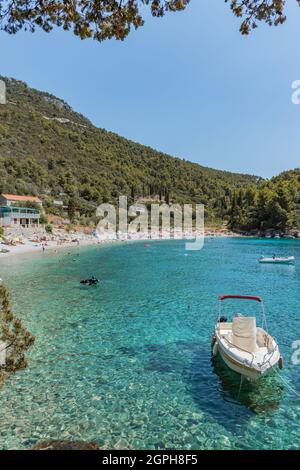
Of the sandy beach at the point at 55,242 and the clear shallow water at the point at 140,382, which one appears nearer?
the clear shallow water at the point at 140,382

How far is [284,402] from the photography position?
10.5 m

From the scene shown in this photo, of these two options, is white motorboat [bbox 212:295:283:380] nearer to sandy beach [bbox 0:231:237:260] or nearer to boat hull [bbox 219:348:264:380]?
boat hull [bbox 219:348:264:380]

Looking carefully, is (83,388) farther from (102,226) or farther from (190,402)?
(102,226)

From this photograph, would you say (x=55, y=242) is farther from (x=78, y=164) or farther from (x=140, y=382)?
(x=78, y=164)

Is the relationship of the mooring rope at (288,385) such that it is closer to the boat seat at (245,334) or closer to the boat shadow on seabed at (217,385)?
the boat shadow on seabed at (217,385)

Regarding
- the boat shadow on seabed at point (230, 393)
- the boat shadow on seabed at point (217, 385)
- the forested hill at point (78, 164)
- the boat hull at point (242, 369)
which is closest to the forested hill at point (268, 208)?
the forested hill at point (78, 164)

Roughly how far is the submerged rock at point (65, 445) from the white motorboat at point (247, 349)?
18.4ft

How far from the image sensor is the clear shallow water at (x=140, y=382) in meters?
8.87

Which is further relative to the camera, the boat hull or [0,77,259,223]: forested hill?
[0,77,259,223]: forested hill

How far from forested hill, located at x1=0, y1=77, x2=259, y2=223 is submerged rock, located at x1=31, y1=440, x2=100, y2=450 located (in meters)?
90.5

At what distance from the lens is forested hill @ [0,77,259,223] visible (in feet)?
352

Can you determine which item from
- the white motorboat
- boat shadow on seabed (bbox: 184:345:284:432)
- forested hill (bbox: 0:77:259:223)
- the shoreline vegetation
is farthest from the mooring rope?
forested hill (bbox: 0:77:259:223)

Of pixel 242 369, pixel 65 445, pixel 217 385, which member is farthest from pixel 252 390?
pixel 65 445
